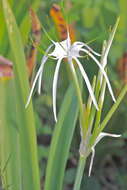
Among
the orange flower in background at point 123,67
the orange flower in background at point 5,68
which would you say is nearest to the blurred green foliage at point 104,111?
the orange flower in background at point 123,67

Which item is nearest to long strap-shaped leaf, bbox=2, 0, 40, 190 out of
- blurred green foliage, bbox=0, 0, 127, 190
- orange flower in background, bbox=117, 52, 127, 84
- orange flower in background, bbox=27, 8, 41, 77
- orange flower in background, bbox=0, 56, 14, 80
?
orange flower in background, bbox=0, 56, 14, 80

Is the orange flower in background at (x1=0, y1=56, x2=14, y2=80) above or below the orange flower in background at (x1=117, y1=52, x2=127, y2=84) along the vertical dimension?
above

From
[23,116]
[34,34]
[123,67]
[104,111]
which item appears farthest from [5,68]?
[123,67]

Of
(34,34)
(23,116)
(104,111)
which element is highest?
(34,34)

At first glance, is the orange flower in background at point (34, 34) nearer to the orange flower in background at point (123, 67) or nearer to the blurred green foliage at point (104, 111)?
the blurred green foliage at point (104, 111)

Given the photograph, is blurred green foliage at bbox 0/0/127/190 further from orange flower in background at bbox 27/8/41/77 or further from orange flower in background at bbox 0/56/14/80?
orange flower in background at bbox 0/56/14/80

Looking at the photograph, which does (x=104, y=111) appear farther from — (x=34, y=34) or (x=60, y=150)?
(x=60, y=150)

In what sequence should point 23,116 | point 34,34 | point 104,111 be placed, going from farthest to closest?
1. point 104,111
2. point 34,34
3. point 23,116

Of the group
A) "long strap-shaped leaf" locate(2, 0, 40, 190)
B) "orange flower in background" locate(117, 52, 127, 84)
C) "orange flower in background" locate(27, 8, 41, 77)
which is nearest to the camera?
"long strap-shaped leaf" locate(2, 0, 40, 190)
